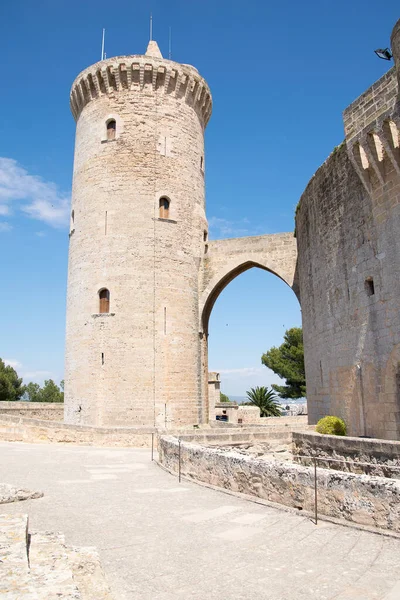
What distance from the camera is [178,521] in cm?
509

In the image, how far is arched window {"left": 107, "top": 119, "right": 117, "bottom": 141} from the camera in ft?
66.9

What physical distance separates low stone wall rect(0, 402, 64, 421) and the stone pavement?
62.5ft

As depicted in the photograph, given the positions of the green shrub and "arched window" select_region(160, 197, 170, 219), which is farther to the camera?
"arched window" select_region(160, 197, 170, 219)

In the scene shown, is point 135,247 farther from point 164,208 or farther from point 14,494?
point 14,494

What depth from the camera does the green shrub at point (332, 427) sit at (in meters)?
12.1

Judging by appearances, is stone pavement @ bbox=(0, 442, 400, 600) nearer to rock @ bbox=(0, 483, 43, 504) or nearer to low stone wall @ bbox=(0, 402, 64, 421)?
rock @ bbox=(0, 483, 43, 504)

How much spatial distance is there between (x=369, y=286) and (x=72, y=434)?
8863 millimetres

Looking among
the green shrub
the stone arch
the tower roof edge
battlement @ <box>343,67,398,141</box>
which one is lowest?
the green shrub

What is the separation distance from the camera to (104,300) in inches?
750

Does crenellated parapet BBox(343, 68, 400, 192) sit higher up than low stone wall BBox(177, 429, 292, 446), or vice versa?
crenellated parapet BBox(343, 68, 400, 192)

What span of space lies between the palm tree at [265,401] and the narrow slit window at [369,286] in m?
21.1

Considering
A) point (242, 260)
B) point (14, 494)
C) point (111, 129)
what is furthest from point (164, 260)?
point (14, 494)

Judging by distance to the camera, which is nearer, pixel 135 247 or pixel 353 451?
pixel 353 451

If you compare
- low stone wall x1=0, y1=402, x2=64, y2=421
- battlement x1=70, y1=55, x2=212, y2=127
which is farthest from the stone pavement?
low stone wall x1=0, y1=402, x2=64, y2=421
